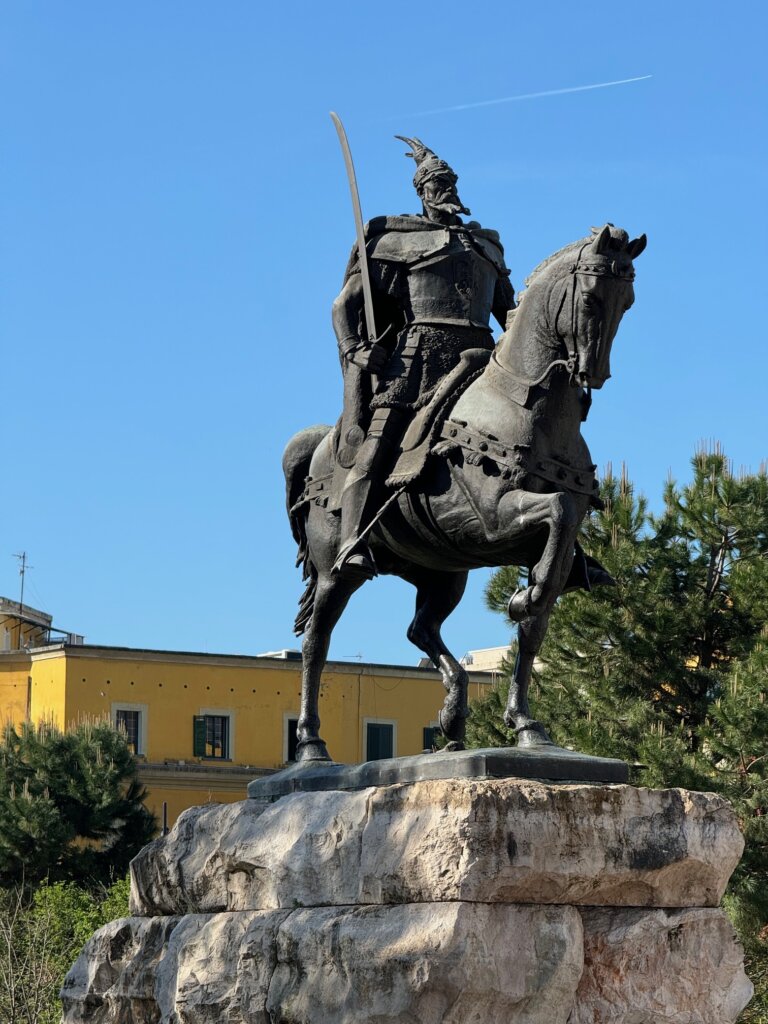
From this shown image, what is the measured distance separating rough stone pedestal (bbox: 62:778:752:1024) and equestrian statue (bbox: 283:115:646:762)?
0.97 meters

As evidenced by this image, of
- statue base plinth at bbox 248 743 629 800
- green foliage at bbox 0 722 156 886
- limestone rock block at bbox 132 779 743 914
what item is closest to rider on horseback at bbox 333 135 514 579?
statue base plinth at bbox 248 743 629 800

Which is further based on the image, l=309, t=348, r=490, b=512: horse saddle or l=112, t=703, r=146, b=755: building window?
l=112, t=703, r=146, b=755: building window

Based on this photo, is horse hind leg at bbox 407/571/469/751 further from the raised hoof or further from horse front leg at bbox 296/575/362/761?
the raised hoof

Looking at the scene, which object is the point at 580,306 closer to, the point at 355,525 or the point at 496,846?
the point at 355,525

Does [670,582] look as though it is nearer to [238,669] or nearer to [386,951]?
[386,951]

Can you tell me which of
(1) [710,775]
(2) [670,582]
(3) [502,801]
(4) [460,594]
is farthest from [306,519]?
(2) [670,582]

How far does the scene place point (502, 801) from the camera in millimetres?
9188

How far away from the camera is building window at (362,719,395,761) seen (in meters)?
53.1

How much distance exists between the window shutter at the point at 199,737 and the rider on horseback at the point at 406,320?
41105mm

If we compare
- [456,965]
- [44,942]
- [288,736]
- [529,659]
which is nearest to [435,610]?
[529,659]

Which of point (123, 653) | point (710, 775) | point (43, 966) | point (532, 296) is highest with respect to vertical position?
point (123, 653)

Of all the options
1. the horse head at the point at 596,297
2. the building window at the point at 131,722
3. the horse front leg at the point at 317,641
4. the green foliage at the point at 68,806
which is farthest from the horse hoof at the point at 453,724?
the building window at the point at 131,722

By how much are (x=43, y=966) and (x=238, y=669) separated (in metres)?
24.7

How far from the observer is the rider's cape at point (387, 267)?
1131cm
